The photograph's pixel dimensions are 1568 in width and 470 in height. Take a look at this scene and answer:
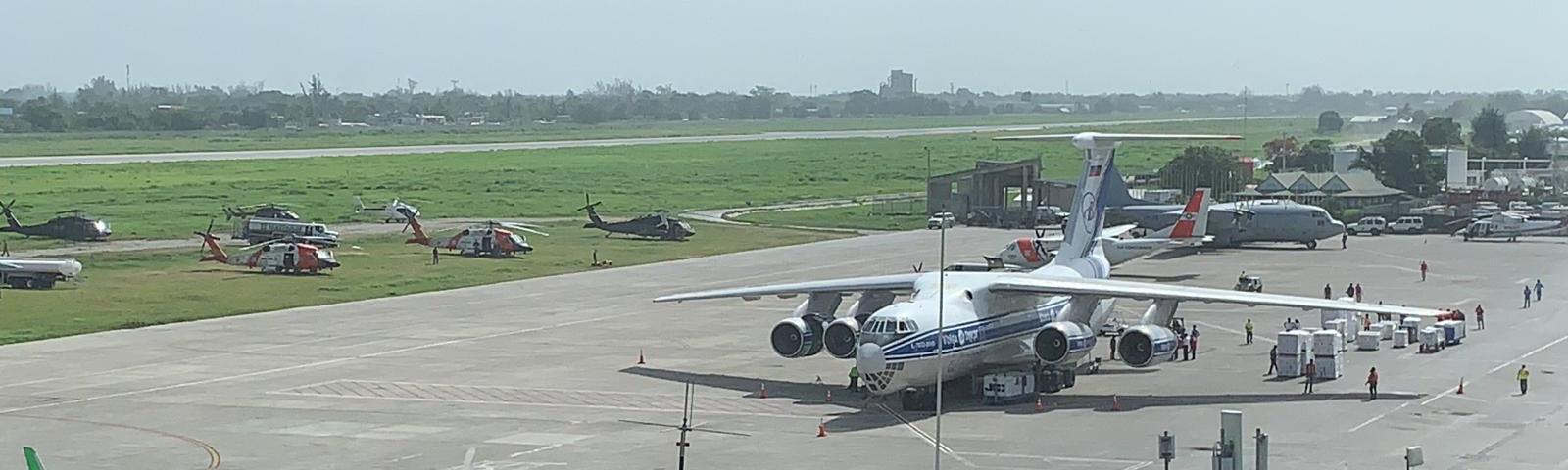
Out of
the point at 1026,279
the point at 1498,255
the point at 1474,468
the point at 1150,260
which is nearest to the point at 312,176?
the point at 1150,260

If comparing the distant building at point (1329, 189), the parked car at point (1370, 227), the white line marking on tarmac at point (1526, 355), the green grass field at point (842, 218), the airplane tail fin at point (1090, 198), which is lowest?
the green grass field at point (842, 218)

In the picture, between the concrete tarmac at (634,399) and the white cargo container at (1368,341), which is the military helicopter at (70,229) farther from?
the white cargo container at (1368,341)

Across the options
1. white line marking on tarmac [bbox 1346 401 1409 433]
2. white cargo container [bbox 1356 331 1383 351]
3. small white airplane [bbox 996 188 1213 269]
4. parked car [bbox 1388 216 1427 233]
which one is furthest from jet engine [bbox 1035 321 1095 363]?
parked car [bbox 1388 216 1427 233]

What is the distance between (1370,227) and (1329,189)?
14317mm

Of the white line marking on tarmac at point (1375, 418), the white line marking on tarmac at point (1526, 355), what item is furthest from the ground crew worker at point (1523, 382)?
the white line marking on tarmac at point (1375, 418)

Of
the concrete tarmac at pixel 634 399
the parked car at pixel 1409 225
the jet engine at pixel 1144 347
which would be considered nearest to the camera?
the concrete tarmac at pixel 634 399

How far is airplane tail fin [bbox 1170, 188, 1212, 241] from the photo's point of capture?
9169 centimetres

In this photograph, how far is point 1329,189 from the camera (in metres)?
133

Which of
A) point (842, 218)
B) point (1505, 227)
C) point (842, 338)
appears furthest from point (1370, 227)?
point (842, 338)

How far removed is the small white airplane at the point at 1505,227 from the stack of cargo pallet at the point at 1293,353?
63.2 m

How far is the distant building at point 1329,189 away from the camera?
132000 millimetres

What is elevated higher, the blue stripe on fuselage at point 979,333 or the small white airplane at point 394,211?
the blue stripe on fuselage at point 979,333

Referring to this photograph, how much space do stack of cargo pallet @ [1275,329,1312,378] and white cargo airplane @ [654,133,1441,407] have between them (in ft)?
10.7

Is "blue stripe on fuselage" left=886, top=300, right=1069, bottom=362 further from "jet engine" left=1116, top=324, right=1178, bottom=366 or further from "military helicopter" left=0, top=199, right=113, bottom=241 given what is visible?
"military helicopter" left=0, top=199, right=113, bottom=241
